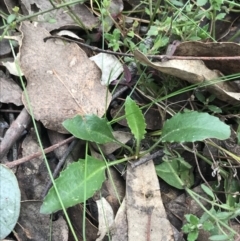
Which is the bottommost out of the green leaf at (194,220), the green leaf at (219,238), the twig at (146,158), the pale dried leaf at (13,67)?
the green leaf at (219,238)

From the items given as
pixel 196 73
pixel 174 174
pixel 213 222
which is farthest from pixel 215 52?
pixel 213 222

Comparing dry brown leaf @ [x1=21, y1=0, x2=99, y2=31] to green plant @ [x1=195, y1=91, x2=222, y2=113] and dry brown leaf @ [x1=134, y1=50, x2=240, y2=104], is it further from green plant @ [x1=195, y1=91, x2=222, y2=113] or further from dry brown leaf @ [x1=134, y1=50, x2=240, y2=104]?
green plant @ [x1=195, y1=91, x2=222, y2=113]

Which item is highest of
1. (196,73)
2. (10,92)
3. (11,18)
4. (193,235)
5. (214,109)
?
(11,18)

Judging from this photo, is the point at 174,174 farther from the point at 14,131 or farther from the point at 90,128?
the point at 14,131

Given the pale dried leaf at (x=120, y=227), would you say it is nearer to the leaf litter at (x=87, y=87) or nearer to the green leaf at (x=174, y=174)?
the leaf litter at (x=87, y=87)

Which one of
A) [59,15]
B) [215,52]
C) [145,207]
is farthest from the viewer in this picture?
[59,15]

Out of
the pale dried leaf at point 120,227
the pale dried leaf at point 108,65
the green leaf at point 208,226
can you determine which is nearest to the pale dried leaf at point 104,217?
the pale dried leaf at point 120,227
